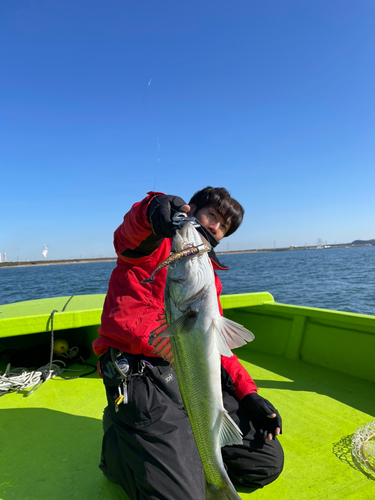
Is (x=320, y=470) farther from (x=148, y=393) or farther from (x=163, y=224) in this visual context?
(x=163, y=224)

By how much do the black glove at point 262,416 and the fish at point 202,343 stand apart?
0.87m

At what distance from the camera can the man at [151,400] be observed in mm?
2100

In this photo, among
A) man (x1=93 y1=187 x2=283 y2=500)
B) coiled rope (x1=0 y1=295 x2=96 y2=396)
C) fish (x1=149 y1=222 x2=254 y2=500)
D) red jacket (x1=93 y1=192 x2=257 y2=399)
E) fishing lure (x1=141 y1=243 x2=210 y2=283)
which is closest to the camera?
fishing lure (x1=141 y1=243 x2=210 y2=283)

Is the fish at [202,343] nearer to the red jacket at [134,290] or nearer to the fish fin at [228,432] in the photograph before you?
the fish fin at [228,432]

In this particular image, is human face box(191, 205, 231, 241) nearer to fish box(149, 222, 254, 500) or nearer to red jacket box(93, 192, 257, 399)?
red jacket box(93, 192, 257, 399)

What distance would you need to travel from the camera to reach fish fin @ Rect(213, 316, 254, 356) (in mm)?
1756

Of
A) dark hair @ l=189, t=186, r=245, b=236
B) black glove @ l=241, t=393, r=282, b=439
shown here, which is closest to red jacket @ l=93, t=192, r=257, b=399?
dark hair @ l=189, t=186, r=245, b=236

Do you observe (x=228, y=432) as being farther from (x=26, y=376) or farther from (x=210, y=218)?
(x=26, y=376)

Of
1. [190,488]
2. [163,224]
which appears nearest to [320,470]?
[190,488]

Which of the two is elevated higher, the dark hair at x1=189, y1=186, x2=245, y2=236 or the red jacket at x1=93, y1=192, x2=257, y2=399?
the dark hair at x1=189, y1=186, x2=245, y2=236

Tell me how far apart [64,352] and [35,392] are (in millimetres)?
1144

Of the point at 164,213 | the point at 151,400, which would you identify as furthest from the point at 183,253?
the point at 151,400

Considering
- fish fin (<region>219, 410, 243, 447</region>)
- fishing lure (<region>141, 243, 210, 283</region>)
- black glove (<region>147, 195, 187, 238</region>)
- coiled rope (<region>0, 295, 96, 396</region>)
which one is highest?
black glove (<region>147, 195, 187, 238</region>)

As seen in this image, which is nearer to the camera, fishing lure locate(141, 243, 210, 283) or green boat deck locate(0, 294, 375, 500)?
fishing lure locate(141, 243, 210, 283)
